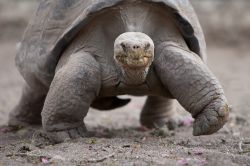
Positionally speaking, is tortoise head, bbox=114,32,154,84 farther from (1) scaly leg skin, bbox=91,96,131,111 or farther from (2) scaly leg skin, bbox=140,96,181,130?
(2) scaly leg skin, bbox=140,96,181,130

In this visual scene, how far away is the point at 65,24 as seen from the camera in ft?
15.1

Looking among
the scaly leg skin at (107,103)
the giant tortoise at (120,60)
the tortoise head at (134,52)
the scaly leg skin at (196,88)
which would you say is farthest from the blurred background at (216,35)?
the tortoise head at (134,52)

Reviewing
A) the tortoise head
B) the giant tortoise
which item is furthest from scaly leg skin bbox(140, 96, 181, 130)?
the tortoise head

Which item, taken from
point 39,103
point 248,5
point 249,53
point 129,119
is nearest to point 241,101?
point 129,119

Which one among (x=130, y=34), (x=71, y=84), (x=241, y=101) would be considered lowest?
(x=241, y=101)

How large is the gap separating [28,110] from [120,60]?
5.80 ft

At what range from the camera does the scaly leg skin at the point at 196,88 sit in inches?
166

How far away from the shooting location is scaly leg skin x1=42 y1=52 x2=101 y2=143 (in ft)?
13.9

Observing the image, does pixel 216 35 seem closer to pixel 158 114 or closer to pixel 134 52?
pixel 158 114

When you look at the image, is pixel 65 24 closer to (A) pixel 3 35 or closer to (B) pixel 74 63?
(B) pixel 74 63

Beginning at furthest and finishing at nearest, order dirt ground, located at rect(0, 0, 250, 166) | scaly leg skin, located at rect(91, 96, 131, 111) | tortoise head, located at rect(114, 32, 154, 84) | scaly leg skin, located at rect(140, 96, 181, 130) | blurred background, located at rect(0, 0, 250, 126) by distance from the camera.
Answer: blurred background, located at rect(0, 0, 250, 126)
scaly leg skin, located at rect(140, 96, 181, 130)
scaly leg skin, located at rect(91, 96, 131, 111)
tortoise head, located at rect(114, 32, 154, 84)
dirt ground, located at rect(0, 0, 250, 166)

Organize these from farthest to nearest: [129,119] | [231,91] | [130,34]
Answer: [231,91] < [129,119] < [130,34]

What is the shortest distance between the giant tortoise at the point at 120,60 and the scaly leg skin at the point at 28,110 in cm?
67

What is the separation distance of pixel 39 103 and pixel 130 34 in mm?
1672
